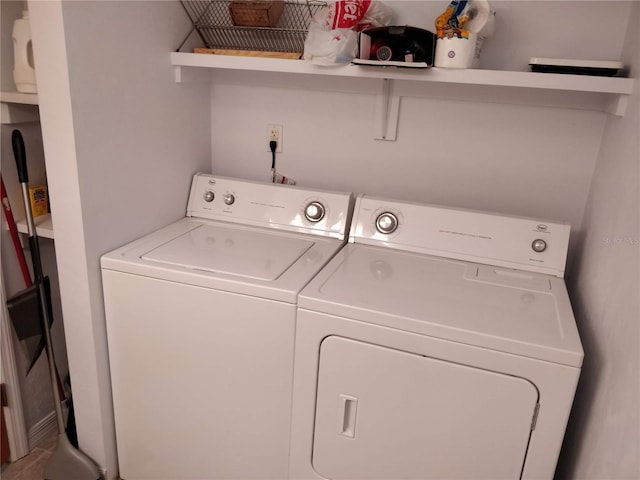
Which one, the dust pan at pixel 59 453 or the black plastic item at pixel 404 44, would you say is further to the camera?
the dust pan at pixel 59 453

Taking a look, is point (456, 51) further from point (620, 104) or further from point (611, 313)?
point (611, 313)

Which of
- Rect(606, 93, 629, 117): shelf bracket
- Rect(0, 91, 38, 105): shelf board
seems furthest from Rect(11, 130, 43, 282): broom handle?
Rect(606, 93, 629, 117): shelf bracket

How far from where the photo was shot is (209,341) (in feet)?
5.04

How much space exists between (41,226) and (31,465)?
3.20ft

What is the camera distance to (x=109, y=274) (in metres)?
1.60

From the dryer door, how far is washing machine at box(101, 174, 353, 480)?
0.54ft

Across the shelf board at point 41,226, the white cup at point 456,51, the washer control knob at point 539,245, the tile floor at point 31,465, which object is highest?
the white cup at point 456,51

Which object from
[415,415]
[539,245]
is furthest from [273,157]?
[415,415]

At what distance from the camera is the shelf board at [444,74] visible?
148cm

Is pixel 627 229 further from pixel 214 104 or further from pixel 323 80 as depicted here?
pixel 214 104

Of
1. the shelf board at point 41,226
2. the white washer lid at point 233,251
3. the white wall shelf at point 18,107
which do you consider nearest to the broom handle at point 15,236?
the shelf board at point 41,226

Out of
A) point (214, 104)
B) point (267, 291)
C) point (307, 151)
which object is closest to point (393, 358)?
point (267, 291)

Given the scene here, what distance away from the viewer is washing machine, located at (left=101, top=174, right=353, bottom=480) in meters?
1.48

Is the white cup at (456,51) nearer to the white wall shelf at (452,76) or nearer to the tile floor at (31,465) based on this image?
the white wall shelf at (452,76)
